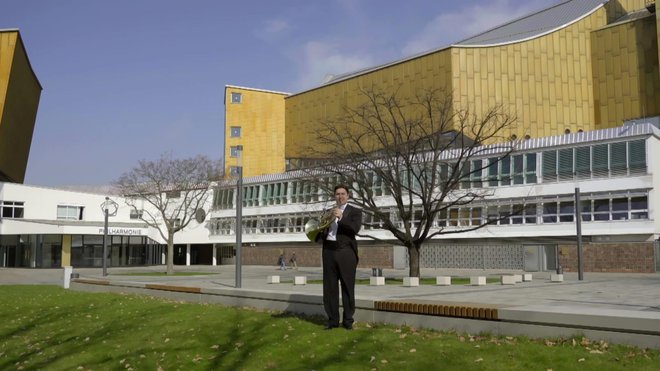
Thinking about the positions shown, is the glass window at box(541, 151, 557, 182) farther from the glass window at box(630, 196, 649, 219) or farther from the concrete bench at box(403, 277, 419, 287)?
the concrete bench at box(403, 277, 419, 287)

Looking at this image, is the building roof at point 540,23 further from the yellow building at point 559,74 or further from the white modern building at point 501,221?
the white modern building at point 501,221

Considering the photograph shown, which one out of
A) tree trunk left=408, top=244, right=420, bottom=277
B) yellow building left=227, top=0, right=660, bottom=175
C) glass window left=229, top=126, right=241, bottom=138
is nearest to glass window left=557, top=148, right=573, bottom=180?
yellow building left=227, top=0, right=660, bottom=175

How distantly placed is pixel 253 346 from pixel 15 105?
66530 millimetres

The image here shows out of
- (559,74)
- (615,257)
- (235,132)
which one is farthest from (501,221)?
(235,132)

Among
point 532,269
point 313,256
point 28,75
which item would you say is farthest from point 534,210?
point 28,75

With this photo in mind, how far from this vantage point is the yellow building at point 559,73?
5572 centimetres

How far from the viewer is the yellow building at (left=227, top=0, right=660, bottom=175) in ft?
183

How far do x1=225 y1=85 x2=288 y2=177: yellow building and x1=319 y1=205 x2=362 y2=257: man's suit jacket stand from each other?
254 ft

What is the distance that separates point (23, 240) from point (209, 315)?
55460 mm

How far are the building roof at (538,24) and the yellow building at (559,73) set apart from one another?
0.63 meters

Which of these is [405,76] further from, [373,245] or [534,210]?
[534,210]

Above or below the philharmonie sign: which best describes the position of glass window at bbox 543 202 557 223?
above

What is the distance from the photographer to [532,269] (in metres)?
43.6

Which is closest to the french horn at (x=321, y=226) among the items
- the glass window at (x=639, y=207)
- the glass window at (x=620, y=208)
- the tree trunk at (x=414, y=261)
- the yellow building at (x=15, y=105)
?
the tree trunk at (x=414, y=261)
